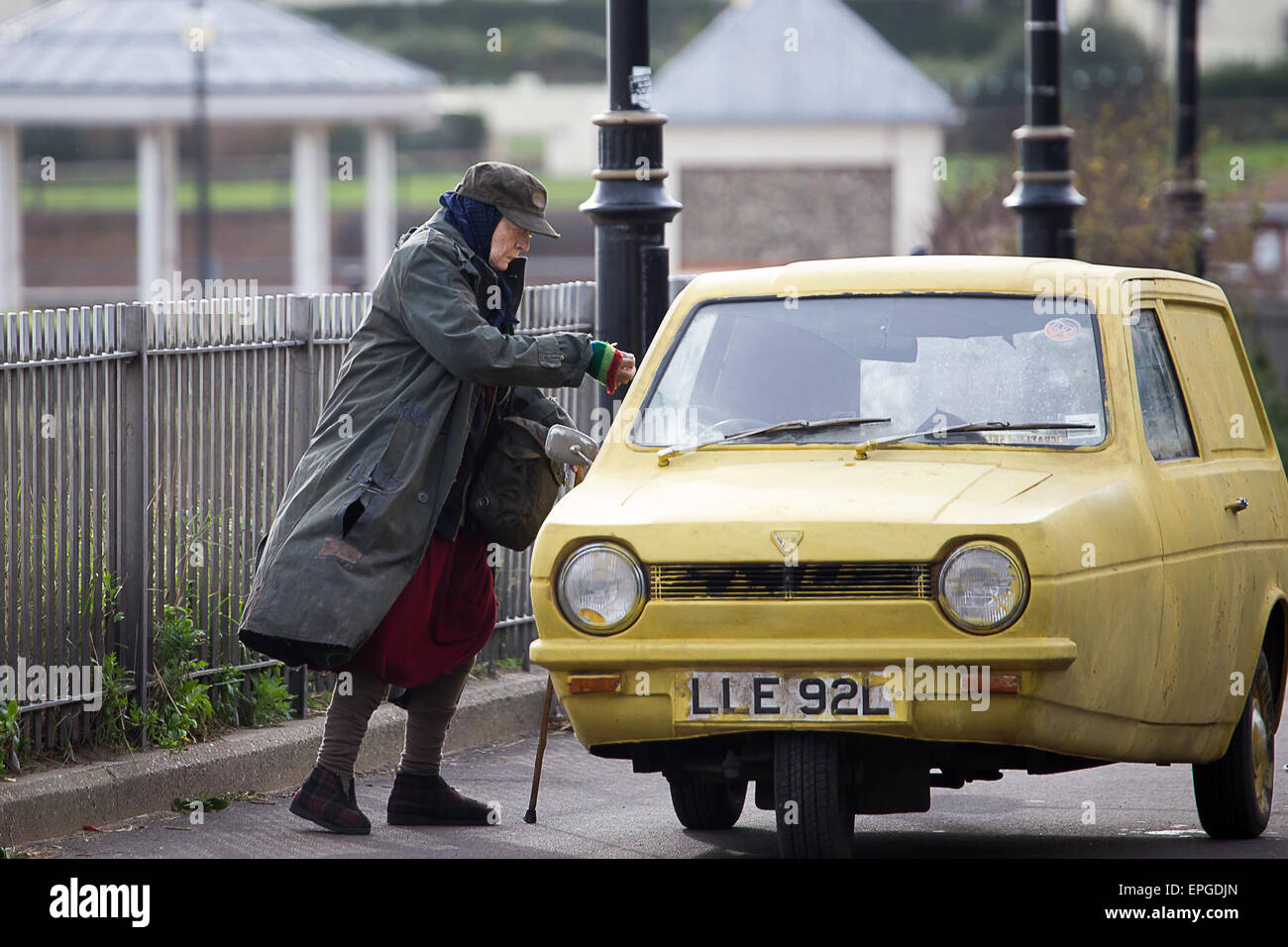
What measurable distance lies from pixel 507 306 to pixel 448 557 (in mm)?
809

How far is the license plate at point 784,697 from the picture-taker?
18.1ft

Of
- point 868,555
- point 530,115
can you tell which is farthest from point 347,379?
point 530,115

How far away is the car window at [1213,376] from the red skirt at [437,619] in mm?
2224

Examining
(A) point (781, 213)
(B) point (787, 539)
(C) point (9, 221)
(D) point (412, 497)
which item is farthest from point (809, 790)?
(A) point (781, 213)

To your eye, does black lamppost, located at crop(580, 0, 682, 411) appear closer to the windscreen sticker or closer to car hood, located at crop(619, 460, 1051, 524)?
the windscreen sticker

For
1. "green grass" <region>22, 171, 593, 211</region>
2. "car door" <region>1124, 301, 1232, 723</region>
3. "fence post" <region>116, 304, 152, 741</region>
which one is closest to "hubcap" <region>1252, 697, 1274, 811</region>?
"car door" <region>1124, 301, 1232, 723</region>

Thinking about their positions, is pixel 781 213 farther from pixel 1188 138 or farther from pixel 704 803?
pixel 704 803

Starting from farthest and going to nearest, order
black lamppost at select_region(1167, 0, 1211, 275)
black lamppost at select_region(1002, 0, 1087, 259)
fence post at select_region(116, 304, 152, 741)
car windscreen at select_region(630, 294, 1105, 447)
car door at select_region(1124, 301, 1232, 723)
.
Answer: black lamppost at select_region(1167, 0, 1211, 275), black lamppost at select_region(1002, 0, 1087, 259), fence post at select_region(116, 304, 152, 741), car windscreen at select_region(630, 294, 1105, 447), car door at select_region(1124, 301, 1232, 723)

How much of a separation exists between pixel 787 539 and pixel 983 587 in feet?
1.65

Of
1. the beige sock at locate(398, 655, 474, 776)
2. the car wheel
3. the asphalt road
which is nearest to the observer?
the asphalt road

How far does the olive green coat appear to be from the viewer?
21.2ft

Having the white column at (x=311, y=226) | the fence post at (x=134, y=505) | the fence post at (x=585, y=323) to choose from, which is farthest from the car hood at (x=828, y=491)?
the white column at (x=311, y=226)

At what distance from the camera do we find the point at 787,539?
559cm

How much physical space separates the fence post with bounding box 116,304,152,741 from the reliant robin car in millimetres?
1835
